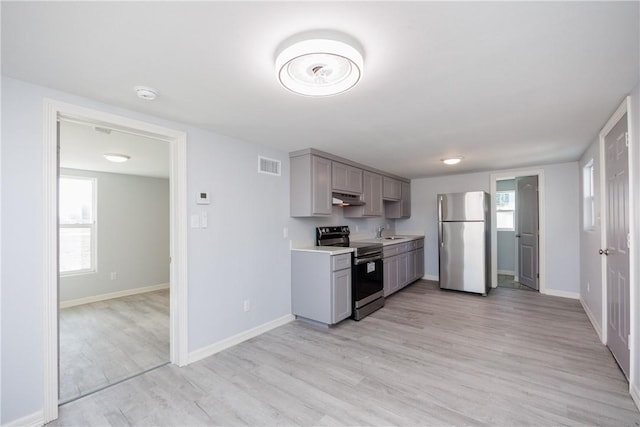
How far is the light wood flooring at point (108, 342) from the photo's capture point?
2.48m

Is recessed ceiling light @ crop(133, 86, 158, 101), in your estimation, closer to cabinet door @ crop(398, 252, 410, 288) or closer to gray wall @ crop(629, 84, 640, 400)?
gray wall @ crop(629, 84, 640, 400)

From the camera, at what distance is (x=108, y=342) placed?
10.5 feet

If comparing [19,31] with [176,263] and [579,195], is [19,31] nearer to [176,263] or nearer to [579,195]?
[176,263]

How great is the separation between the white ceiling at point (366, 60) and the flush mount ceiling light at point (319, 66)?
7 cm

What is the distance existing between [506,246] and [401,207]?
2.75 meters

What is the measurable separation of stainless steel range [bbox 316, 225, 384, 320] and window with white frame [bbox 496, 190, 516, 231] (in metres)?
3.99

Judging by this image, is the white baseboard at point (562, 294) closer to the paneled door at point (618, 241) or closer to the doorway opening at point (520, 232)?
the doorway opening at point (520, 232)

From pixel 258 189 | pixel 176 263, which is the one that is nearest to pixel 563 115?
pixel 258 189

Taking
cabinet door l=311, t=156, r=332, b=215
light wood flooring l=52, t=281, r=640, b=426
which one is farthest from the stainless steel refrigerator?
cabinet door l=311, t=156, r=332, b=215

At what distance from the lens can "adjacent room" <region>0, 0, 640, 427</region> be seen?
4.71 feet

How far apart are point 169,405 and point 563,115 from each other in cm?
393

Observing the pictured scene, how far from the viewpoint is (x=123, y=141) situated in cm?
334

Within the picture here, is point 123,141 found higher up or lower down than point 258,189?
higher up

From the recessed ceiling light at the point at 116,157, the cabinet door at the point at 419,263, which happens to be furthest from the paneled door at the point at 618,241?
the recessed ceiling light at the point at 116,157
